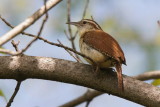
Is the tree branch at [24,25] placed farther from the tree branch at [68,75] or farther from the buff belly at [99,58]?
the buff belly at [99,58]

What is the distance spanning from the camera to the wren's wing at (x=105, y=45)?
3.99m

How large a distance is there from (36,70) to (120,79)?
74 cm

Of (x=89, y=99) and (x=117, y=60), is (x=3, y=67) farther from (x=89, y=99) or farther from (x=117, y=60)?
(x=89, y=99)

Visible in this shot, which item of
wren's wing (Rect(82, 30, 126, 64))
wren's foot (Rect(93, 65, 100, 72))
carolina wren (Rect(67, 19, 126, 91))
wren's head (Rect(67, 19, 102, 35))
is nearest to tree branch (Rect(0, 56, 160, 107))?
wren's foot (Rect(93, 65, 100, 72))

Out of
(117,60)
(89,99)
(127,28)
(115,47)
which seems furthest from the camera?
(127,28)

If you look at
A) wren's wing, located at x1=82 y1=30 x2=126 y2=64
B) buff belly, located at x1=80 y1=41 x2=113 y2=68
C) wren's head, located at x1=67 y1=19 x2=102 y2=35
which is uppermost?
wren's wing, located at x1=82 y1=30 x2=126 y2=64

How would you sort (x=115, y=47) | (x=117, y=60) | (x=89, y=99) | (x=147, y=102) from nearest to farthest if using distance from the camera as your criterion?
1. (x=147, y=102)
2. (x=117, y=60)
3. (x=115, y=47)
4. (x=89, y=99)

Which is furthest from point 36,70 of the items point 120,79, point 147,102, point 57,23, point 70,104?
point 57,23

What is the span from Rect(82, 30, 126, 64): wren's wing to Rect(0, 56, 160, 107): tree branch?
15.9 inches

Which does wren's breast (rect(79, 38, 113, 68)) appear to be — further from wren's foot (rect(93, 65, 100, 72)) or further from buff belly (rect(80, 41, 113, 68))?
wren's foot (rect(93, 65, 100, 72))

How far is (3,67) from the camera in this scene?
352 centimetres

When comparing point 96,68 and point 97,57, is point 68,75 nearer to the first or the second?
point 96,68

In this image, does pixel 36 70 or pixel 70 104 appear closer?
pixel 36 70

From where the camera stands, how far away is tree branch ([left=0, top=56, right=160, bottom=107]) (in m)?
3.48
